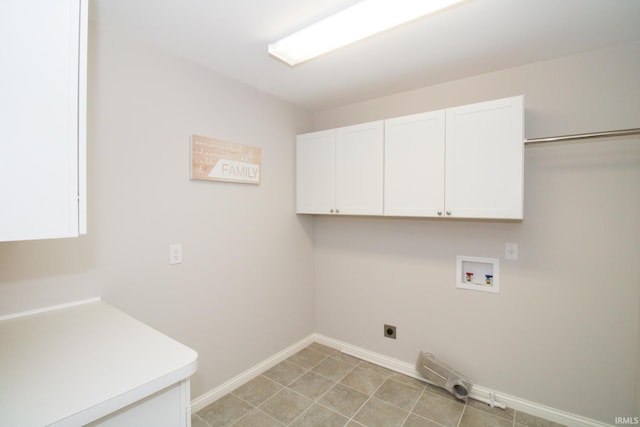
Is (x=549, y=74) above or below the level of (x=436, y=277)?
above

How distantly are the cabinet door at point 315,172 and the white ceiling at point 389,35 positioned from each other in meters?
0.53

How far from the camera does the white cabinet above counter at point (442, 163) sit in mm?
Result: 1841

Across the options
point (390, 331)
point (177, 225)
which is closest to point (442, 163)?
point (390, 331)

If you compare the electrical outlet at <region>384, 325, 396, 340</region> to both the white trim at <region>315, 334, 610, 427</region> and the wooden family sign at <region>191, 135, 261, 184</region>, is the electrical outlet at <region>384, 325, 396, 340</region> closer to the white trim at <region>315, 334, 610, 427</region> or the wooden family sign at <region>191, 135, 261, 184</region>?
the white trim at <region>315, 334, 610, 427</region>

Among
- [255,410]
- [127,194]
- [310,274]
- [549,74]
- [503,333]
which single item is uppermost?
[549,74]

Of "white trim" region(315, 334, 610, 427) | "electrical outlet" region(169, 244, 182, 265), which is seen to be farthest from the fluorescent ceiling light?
"white trim" region(315, 334, 610, 427)

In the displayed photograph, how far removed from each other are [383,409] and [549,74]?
2.55 meters

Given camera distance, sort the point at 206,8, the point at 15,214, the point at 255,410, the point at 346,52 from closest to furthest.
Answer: the point at 15,214 < the point at 206,8 < the point at 346,52 < the point at 255,410

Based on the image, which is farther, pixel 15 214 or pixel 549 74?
pixel 549 74

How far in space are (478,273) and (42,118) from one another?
256 centimetres

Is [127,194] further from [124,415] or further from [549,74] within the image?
[549,74]

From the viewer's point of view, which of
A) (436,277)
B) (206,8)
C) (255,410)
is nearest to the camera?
(206,8)

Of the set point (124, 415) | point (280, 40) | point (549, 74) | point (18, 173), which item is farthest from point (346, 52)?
point (124, 415)

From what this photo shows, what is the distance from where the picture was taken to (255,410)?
6.73 ft
